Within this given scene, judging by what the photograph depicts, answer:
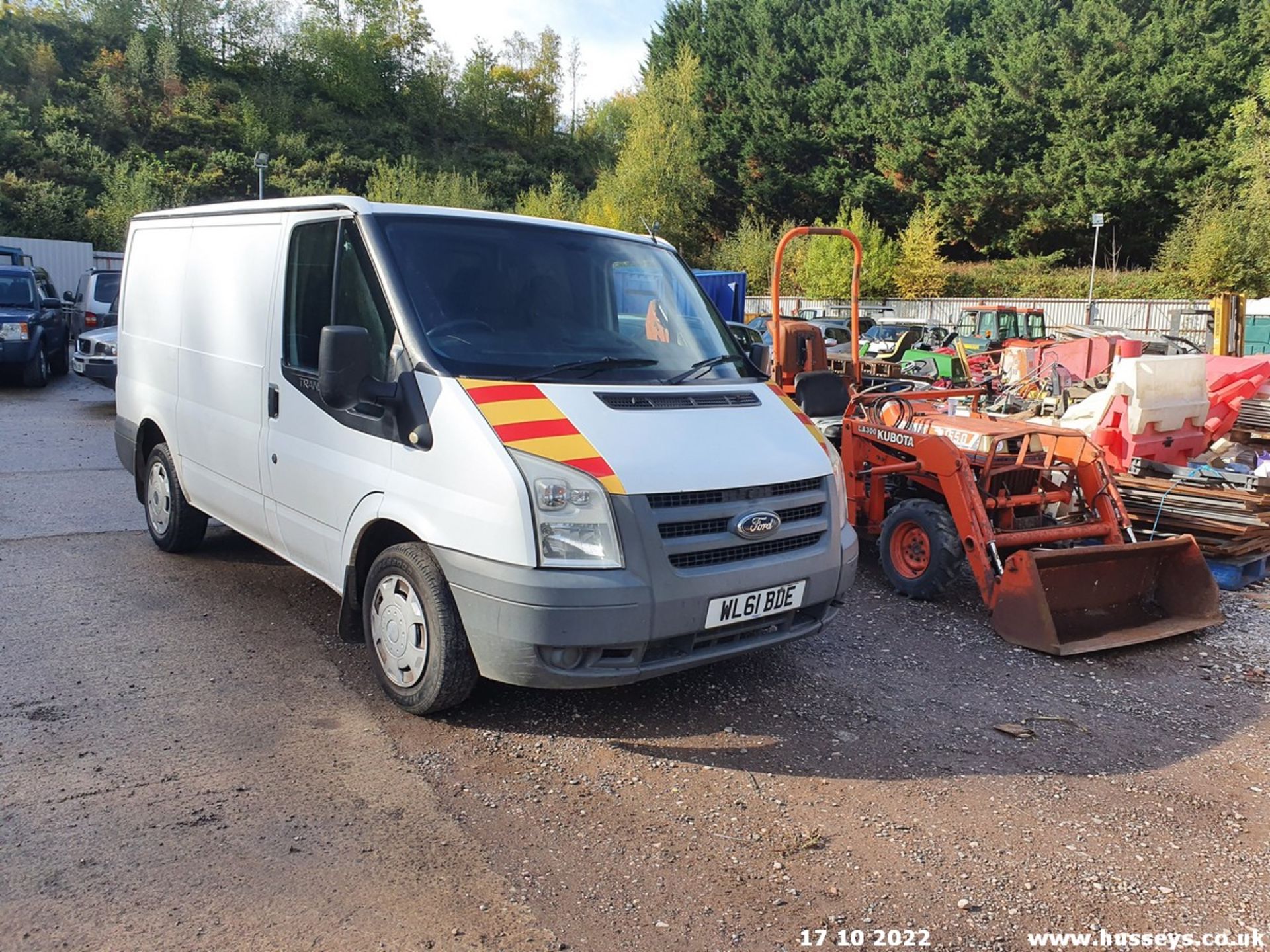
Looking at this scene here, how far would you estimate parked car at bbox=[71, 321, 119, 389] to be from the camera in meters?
13.3

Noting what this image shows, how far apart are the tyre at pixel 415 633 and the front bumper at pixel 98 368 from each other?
36.2ft

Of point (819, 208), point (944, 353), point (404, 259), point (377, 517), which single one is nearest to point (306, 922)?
point (377, 517)

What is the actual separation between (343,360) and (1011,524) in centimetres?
452

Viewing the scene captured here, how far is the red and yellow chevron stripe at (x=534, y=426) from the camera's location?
3594 mm

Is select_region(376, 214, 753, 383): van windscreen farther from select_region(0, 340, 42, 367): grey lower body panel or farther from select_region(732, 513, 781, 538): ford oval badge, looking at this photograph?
select_region(0, 340, 42, 367): grey lower body panel

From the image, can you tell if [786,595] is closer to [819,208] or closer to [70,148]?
[819,208]

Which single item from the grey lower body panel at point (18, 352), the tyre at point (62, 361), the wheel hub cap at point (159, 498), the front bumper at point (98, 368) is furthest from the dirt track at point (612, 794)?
the tyre at point (62, 361)

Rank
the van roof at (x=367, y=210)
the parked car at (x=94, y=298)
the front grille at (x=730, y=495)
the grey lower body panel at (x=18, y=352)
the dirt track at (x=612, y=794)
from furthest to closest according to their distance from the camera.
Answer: the parked car at (x=94, y=298), the grey lower body panel at (x=18, y=352), the van roof at (x=367, y=210), the front grille at (x=730, y=495), the dirt track at (x=612, y=794)

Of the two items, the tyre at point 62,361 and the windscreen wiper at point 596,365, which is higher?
the windscreen wiper at point 596,365

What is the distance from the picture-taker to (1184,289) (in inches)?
1471

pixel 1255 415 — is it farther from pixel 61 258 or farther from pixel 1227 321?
pixel 61 258

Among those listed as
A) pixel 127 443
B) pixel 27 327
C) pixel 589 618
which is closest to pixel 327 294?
pixel 589 618

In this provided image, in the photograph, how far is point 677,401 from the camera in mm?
4145

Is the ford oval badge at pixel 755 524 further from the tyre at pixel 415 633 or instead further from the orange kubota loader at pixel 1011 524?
the orange kubota loader at pixel 1011 524
